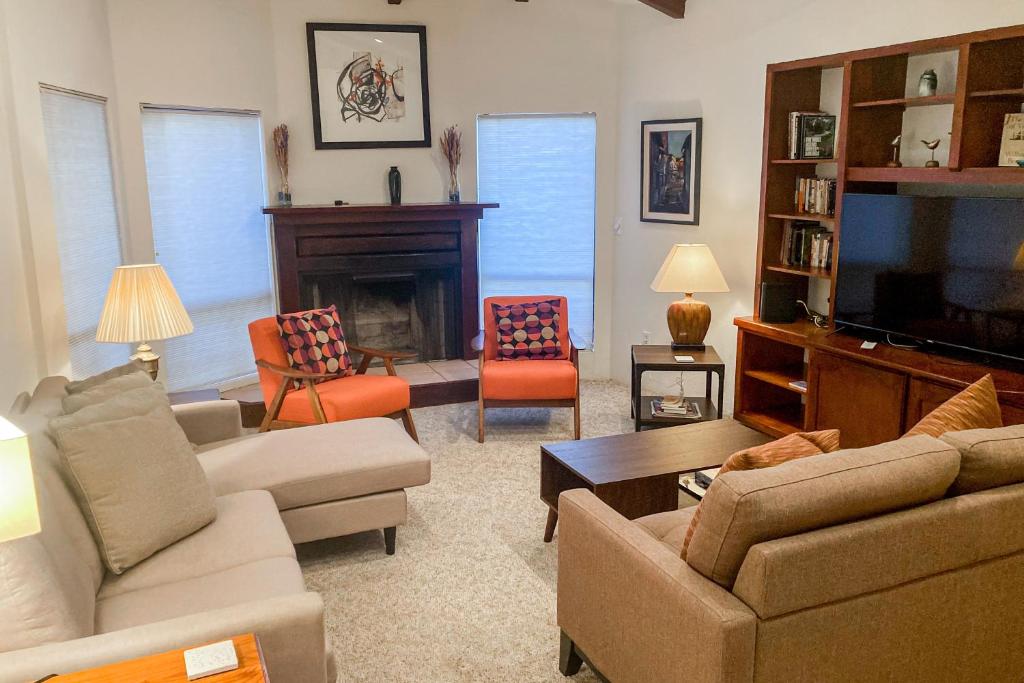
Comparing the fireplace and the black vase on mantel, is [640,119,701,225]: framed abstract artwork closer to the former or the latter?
the fireplace

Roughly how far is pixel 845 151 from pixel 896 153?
0.26 meters

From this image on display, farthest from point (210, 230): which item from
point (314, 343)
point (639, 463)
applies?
point (639, 463)

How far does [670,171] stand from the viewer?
5.89 meters

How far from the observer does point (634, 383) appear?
5.20 metres

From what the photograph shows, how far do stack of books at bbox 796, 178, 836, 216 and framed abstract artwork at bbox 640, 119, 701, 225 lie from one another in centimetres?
88

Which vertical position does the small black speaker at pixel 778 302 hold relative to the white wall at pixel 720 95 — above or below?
below

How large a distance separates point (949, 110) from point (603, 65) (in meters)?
2.79

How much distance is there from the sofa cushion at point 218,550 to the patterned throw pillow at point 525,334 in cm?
253

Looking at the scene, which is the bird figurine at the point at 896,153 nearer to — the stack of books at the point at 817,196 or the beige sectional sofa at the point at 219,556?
the stack of books at the point at 817,196

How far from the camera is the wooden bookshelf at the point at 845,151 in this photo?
3801 millimetres

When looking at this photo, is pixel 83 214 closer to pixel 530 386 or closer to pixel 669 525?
pixel 530 386

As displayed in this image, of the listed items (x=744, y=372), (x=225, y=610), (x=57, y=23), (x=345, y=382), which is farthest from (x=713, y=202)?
(x=225, y=610)

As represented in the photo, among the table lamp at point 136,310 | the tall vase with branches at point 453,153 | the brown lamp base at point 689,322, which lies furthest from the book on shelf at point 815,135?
the table lamp at point 136,310

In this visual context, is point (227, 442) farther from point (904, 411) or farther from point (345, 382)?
point (904, 411)
